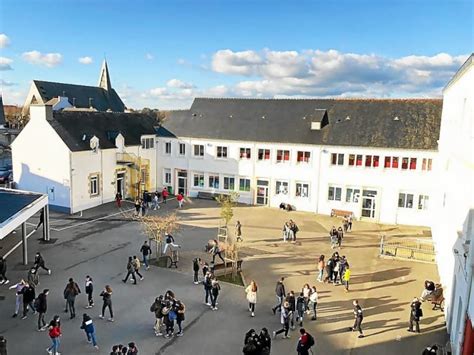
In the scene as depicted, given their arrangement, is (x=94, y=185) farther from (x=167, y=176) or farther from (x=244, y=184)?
(x=244, y=184)

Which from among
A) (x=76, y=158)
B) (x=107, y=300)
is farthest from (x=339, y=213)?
(x=107, y=300)

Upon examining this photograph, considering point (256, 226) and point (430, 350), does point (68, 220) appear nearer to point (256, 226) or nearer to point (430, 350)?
point (256, 226)

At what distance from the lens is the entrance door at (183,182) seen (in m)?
38.4

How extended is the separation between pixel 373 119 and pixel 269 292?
64.4 ft

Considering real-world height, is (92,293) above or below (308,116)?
below

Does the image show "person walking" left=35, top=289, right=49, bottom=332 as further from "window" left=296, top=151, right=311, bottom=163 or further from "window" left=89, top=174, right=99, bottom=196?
"window" left=296, top=151, right=311, bottom=163

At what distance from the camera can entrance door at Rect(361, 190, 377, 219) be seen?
103ft

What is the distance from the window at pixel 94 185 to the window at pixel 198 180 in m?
8.83

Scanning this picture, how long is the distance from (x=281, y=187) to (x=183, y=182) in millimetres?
9428

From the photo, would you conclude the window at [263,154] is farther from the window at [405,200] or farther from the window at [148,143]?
the window at [405,200]

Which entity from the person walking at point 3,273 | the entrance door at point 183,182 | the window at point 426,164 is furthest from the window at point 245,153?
the person walking at point 3,273

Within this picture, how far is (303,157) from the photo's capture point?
33.5 meters

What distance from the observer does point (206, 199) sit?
122ft

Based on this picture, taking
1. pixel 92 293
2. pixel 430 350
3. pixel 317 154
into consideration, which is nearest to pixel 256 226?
pixel 317 154
